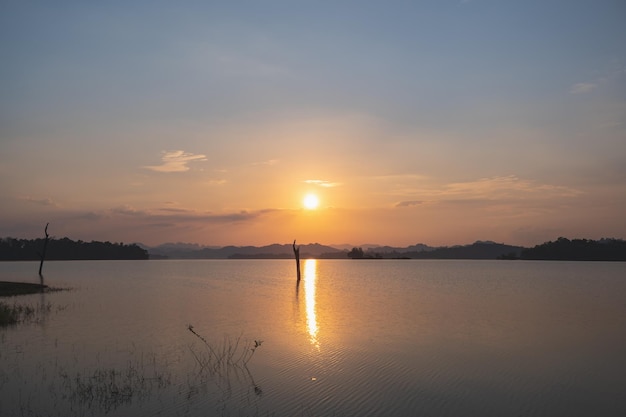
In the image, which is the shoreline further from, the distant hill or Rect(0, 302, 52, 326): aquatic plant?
the distant hill

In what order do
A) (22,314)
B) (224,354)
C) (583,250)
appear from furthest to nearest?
(583,250) → (22,314) → (224,354)

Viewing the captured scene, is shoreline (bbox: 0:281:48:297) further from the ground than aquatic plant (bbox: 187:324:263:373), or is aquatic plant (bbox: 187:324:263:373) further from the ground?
shoreline (bbox: 0:281:48:297)

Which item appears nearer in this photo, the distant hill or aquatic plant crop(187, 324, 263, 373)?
aquatic plant crop(187, 324, 263, 373)

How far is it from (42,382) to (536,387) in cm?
1354

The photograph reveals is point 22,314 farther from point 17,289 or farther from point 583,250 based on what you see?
point 583,250

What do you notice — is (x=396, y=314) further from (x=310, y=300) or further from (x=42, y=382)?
(x=42, y=382)

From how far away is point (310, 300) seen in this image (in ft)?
134

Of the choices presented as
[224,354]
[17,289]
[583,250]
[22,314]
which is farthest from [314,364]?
[583,250]

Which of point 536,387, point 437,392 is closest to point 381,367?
point 437,392

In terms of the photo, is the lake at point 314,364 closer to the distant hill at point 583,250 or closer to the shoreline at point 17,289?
the shoreline at point 17,289

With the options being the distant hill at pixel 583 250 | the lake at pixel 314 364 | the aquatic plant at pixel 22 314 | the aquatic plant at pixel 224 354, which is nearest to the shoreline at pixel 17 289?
the aquatic plant at pixel 22 314

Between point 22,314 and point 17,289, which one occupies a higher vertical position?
point 17,289

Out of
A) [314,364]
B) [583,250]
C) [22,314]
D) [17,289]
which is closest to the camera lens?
[314,364]

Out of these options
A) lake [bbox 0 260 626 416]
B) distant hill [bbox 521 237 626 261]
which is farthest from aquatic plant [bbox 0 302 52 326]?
distant hill [bbox 521 237 626 261]
